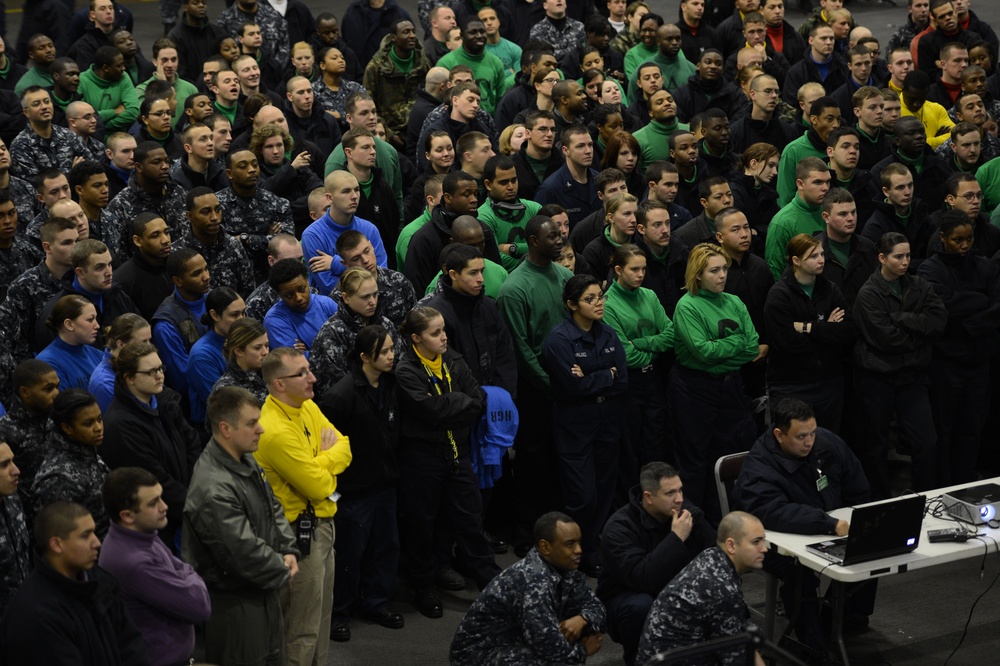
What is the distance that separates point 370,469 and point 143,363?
142cm

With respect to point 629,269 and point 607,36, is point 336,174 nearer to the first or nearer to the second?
point 629,269

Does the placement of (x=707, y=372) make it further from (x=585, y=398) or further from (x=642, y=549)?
(x=642, y=549)

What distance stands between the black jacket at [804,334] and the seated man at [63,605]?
4.70 meters

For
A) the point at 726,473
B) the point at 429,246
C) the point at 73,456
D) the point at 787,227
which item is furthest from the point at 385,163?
the point at 73,456

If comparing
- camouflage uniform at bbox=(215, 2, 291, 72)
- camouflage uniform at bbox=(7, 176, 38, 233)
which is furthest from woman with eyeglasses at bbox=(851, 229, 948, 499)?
camouflage uniform at bbox=(215, 2, 291, 72)

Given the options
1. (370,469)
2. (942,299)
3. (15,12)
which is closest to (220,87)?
(370,469)

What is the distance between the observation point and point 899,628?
7895 millimetres

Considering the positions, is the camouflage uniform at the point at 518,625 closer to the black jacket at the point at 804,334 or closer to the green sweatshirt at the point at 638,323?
the green sweatshirt at the point at 638,323

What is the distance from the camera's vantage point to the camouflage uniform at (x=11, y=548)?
5.95m

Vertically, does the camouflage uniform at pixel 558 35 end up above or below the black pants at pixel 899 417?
above

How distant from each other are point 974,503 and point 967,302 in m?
1.86

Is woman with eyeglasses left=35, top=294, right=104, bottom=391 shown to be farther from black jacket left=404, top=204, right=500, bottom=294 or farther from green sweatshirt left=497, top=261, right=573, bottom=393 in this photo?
green sweatshirt left=497, top=261, right=573, bottom=393

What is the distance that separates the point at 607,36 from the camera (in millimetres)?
13188

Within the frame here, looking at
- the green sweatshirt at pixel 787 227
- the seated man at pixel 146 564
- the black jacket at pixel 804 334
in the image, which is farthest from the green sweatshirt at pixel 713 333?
the seated man at pixel 146 564
